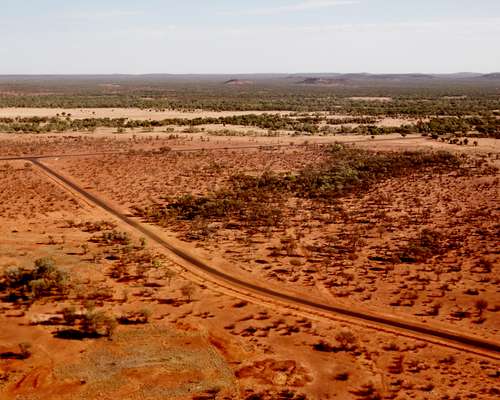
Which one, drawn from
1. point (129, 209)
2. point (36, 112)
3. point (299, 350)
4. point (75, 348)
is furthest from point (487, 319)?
point (36, 112)

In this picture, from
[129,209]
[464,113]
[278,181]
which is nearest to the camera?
[129,209]

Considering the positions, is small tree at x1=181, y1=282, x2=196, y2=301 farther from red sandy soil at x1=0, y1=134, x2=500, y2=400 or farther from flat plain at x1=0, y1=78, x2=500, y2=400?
flat plain at x1=0, y1=78, x2=500, y2=400

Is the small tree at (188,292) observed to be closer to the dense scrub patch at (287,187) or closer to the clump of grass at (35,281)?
the clump of grass at (35,281)

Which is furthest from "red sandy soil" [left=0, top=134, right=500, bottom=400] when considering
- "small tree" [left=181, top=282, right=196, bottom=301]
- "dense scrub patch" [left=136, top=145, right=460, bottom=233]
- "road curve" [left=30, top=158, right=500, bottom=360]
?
"dense scrub patch" [left=136, top=145, right=460, bottom=233]

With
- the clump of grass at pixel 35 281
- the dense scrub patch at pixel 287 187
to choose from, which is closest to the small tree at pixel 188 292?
the clump of grass at pixel 35 281

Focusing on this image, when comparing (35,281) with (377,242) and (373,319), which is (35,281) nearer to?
(373,319)

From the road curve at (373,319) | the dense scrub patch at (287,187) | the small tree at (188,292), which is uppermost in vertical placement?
the dense scrub patch at (287,187)

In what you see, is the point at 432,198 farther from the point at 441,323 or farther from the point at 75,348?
the point at 75,348

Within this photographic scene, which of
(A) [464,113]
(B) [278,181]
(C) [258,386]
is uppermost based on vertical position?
(A) [464,113]

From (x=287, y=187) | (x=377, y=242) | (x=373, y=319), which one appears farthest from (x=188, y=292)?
(x=287, y=187)

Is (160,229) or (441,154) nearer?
(160,229)

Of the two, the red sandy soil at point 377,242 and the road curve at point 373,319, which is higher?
the red sandy soil at point 377,242
